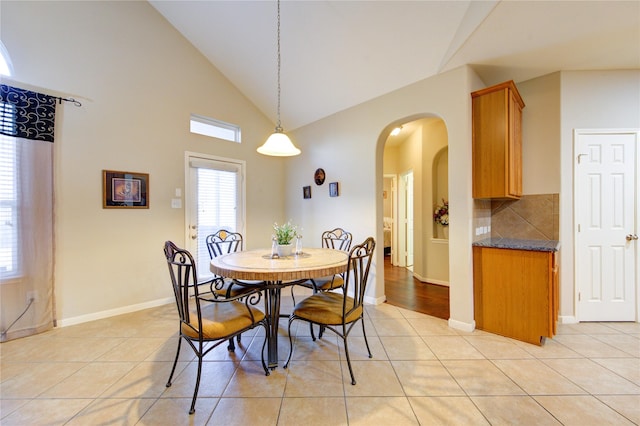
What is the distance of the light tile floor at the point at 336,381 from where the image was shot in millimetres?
1525

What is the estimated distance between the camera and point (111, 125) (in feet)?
9.98

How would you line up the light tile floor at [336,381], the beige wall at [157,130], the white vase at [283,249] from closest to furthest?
the light tile floor at [336,381] → the white vase at [283,249] → the beige wall at [157,130]

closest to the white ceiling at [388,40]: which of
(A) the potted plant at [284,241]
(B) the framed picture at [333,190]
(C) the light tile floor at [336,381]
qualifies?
(B) the framed picture at [333,190]

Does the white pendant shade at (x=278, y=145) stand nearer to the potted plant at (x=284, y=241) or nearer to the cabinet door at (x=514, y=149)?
the potted plant at (x=284, y=241)

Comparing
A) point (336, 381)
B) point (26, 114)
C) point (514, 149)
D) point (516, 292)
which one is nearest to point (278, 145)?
point (336, 381)

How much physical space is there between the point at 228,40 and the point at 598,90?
439 centimetres

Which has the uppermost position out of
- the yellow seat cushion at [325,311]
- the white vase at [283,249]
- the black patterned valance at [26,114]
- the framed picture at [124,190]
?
the black patterned valance at [26,114]

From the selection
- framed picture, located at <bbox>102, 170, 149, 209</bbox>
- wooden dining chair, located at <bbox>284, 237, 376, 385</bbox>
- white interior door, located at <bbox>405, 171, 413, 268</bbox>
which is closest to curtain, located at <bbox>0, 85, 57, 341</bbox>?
framed picture, located at <bbox>102, 170, 149, 209</bbox>

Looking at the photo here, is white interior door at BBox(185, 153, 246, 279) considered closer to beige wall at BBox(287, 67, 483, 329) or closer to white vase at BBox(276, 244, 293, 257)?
beige wall at BBox(287, 67, 483, 329)

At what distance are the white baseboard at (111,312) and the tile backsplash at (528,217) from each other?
4.39 meters

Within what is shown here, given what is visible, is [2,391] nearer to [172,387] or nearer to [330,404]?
[172,387]

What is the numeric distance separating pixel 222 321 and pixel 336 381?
92 centimetres

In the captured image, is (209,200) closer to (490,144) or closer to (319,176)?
(319,176)

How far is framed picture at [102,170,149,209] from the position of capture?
119 inches
